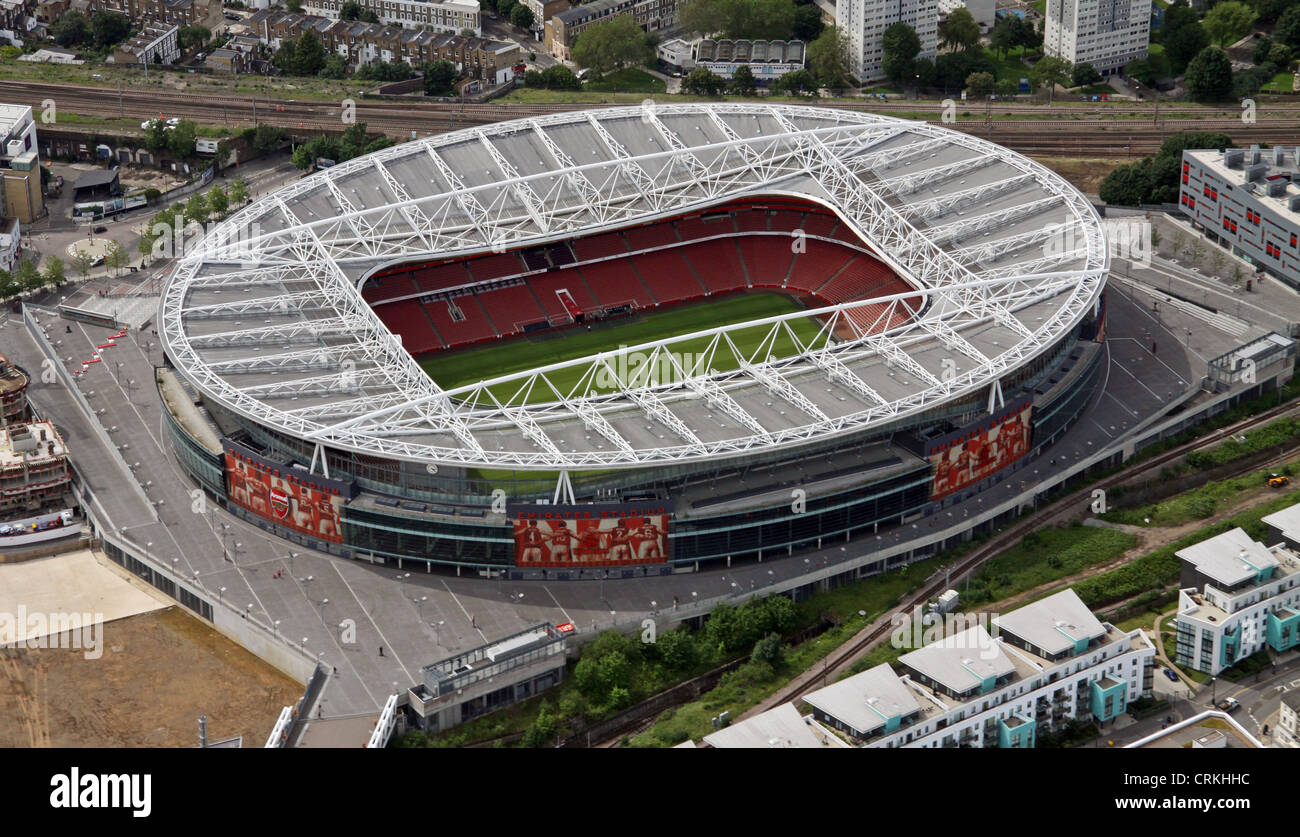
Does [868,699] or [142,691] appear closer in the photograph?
[868,699]

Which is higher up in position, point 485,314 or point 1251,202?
point 1251,202

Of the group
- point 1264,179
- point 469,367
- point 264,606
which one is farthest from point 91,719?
point 1264,179

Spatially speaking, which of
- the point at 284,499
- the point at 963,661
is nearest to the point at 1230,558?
the point at 963,661

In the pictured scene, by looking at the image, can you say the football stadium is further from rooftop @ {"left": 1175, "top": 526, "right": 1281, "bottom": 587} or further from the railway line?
rooftop @ {"left": 1175, "top": 526, "right": 1281, "bottom": 587}

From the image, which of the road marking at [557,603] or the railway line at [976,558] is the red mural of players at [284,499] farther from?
the railway line at [976,558]

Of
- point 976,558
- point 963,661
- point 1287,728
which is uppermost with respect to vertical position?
point 963,661

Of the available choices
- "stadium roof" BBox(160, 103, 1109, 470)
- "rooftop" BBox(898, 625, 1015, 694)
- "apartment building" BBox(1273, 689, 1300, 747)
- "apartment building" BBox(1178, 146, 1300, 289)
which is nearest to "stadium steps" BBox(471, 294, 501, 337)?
"stadium roof" BBox(160, 103, 1109, 470)

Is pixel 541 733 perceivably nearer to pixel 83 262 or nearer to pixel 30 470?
pixel 30 470
